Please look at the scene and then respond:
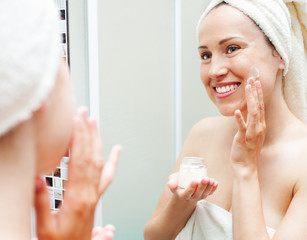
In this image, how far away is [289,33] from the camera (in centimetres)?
103

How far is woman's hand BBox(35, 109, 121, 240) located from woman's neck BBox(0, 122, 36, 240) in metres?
0.06

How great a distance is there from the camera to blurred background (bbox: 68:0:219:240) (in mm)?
1308

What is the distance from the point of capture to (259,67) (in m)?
1.00

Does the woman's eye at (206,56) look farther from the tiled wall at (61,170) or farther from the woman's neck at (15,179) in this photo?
the woman's neck at (15,179)

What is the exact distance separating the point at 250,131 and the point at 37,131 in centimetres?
64

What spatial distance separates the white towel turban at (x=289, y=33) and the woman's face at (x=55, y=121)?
750 millimetres

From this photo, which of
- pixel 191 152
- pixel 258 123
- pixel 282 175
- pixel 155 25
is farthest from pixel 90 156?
pixel 155 25

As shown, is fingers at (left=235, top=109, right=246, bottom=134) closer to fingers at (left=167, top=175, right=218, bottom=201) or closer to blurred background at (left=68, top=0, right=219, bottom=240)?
fingers at (left=167, top=175, right=218, bottom=201)

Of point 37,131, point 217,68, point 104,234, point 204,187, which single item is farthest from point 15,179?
point 217,68

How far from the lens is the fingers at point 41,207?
45 cm

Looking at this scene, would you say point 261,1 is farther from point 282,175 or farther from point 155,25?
point 155,25

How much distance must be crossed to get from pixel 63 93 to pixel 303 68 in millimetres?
930

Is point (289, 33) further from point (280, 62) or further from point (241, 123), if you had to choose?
point (241, 123)

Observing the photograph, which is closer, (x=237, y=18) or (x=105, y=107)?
(x=237, y=18)
